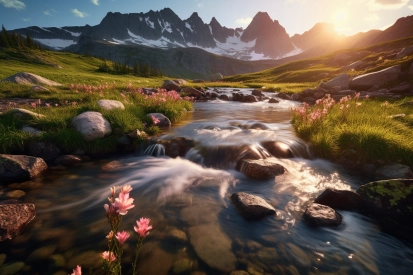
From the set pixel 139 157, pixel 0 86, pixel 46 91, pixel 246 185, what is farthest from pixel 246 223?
pixel 0 86

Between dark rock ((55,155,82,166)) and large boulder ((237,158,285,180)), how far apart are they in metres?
6.09

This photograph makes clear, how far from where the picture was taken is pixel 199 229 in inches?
185

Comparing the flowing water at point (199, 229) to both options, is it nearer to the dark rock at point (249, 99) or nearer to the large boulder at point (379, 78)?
the dark rock at point (249, 99)

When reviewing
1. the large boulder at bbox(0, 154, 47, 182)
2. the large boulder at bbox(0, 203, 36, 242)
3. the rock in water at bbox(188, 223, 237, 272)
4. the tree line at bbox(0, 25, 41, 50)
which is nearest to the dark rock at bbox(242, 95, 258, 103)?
the large boulder at bbox(0, 154, 47, 182)

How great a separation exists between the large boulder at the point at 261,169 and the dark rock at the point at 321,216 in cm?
206

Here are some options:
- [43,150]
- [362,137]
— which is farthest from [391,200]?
[43,150]

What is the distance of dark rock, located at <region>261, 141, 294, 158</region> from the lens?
350 inches

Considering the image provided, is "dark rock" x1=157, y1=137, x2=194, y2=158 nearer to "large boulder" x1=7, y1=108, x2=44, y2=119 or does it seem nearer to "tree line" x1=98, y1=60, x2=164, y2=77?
"large boulder" x1=7, y1=108, x2=44, y2=119

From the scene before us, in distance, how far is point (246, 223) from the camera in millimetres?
4961

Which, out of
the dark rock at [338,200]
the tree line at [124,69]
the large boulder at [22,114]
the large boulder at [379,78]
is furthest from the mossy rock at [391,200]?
the tree line at [124,69]

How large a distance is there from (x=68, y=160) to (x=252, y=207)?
6.79m

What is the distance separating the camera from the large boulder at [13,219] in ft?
13.7

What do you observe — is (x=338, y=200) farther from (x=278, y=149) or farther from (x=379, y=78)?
(x=379, y=78)

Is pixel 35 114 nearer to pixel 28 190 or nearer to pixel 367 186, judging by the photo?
pixel 28 190
